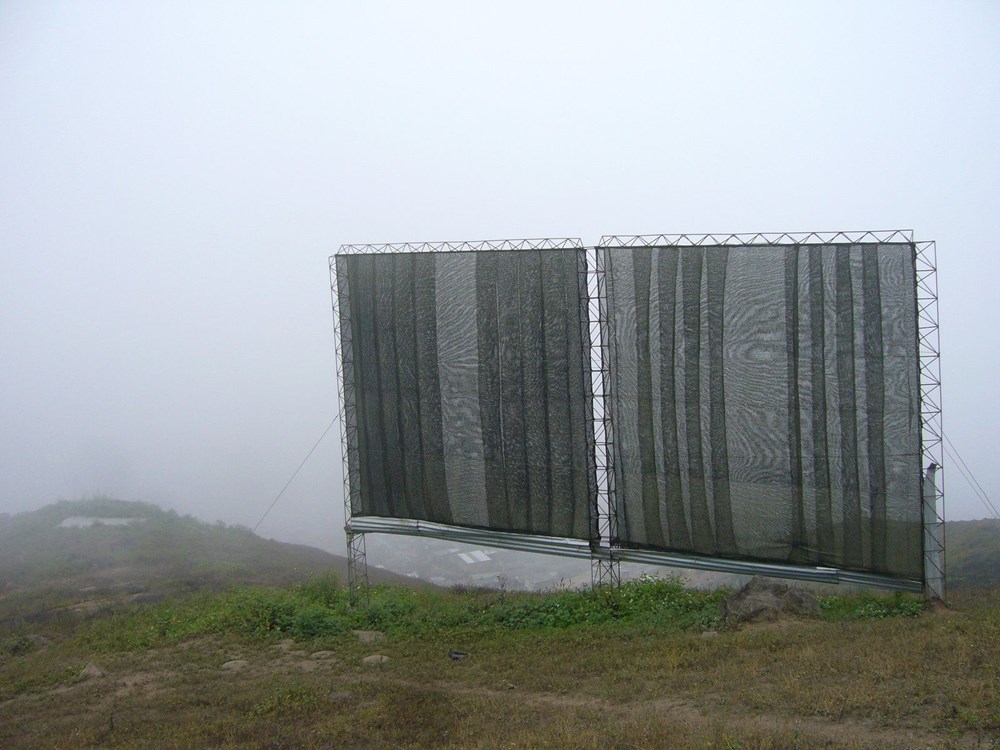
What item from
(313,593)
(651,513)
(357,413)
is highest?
(357,413)

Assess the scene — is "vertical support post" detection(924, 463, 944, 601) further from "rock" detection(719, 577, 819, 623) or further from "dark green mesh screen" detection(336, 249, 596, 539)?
"dark green mesh screen" detection(336, 249, 596, 539)

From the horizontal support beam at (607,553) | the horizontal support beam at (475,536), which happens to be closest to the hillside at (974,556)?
the horizontal support beam at (607,553)

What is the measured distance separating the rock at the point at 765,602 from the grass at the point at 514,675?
0.25 m

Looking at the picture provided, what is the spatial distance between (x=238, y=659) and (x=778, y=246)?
10.1 m

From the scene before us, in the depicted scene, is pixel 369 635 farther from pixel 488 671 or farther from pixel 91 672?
pixel 91 672

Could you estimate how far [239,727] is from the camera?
7070mm

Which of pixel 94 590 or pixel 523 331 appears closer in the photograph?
pixel 523 331

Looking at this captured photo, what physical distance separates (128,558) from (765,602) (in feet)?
54.7

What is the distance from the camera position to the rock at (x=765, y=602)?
9.50 meters

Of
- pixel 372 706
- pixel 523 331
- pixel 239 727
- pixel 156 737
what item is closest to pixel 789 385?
pixel 523 331

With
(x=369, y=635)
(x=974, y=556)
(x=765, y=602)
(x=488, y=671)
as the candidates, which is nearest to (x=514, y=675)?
(x=488, y=671)

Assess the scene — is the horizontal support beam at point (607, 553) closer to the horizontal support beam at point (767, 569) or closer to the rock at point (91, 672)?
the horizontal support beam at point (767, 569)

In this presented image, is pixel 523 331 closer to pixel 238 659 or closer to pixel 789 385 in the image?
pixel 789 385

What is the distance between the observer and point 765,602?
963 centimetres
